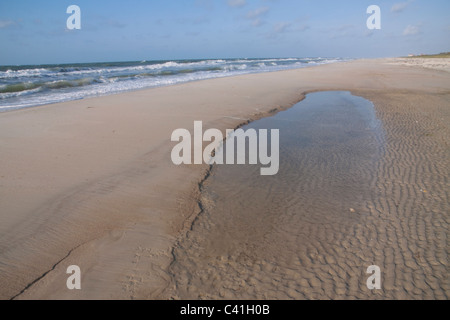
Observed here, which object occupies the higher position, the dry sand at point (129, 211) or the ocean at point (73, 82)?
the ocean at point (73, 82)

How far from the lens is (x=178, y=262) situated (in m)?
3.31

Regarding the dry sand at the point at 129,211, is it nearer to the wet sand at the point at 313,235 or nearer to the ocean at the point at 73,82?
the wet sand at the point at 313,235

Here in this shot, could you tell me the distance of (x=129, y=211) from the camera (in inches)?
168
